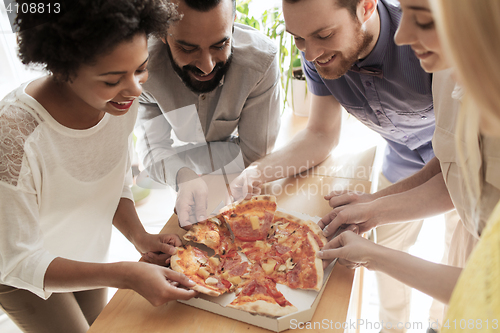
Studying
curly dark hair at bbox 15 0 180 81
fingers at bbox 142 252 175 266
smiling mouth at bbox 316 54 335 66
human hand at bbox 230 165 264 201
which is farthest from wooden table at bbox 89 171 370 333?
smiling mouth at bbox 316 54 335 66

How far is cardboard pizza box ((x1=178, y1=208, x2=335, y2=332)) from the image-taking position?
744 millimetres

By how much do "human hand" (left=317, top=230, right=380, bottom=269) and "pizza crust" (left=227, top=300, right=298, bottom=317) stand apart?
7.0 inches

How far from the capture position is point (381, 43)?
1142 mm

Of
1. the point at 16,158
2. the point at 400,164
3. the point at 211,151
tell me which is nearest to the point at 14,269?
the point at 16,158

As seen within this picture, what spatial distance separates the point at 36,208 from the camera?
0.81 meters

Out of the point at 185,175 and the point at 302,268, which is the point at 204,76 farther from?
the point at 302,268

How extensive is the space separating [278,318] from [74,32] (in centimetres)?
73

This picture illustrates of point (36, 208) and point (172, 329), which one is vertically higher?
point (36, 208)

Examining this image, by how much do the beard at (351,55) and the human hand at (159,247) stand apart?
0.76 m

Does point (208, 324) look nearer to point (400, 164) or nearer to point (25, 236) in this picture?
point (25, 236)

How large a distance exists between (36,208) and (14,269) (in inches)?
5.6

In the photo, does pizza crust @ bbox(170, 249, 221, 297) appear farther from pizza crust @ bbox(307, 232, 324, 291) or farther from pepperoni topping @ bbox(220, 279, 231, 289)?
pizza crust @ bbox(307, 232, 324, 291)

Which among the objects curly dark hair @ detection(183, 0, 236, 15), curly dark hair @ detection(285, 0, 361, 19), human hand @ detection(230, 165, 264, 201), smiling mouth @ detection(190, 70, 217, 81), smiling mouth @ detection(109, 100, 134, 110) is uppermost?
curly dark hair @ detection(183, 0, 236, 15)

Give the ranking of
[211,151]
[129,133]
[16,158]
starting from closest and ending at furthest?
[16,158] → [129,133] → [211,151]
